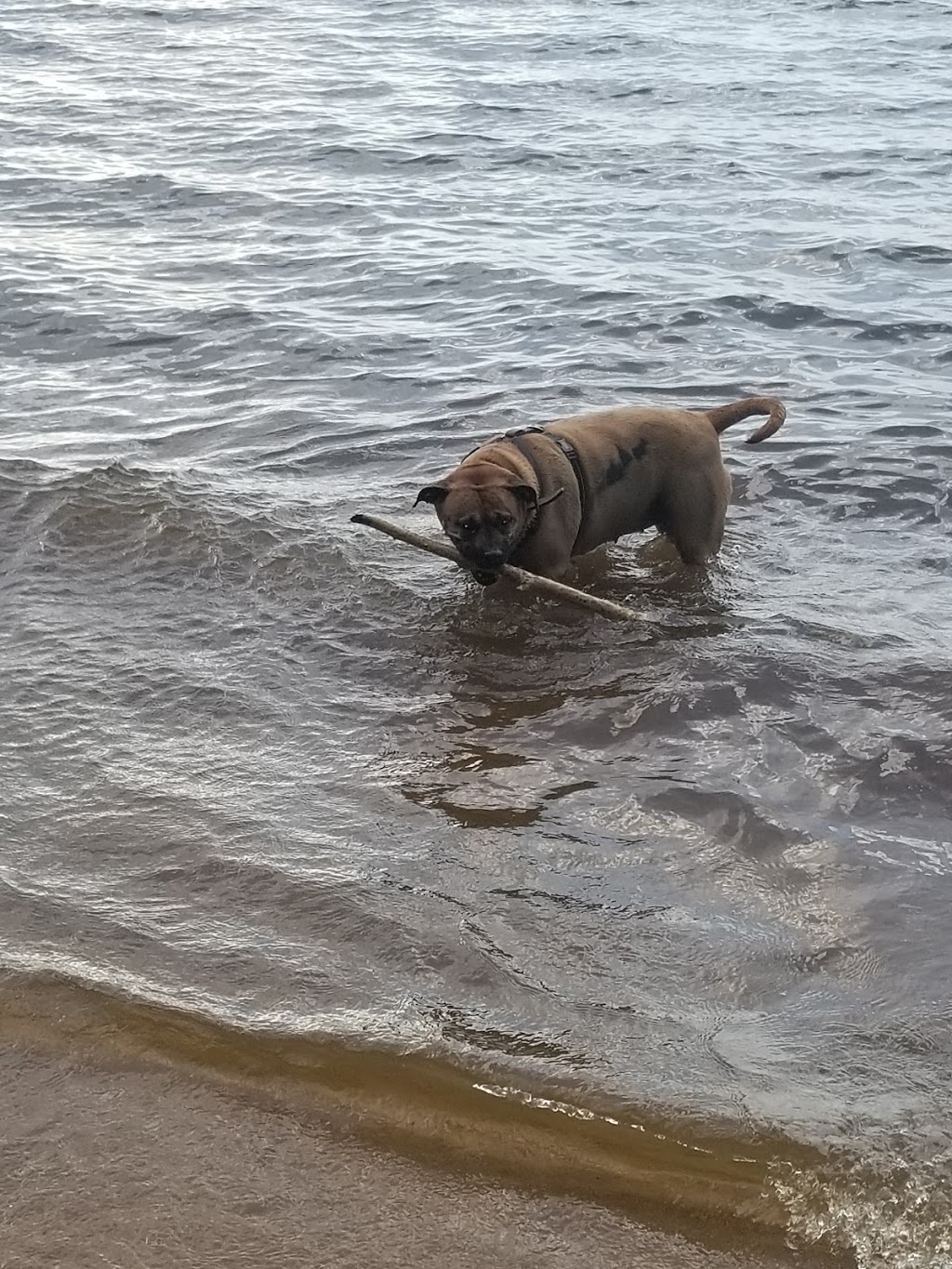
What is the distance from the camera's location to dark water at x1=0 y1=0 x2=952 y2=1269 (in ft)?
12.9

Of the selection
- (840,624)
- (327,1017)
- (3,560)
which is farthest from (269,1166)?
(3,560)

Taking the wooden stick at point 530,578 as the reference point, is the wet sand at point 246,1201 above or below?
below

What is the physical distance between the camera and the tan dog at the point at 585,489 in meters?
6.62

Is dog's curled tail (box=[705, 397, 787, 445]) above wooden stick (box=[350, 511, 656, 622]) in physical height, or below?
above

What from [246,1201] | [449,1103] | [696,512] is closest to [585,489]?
[696,512]

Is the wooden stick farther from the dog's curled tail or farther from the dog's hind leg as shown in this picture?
the dog's curled tail

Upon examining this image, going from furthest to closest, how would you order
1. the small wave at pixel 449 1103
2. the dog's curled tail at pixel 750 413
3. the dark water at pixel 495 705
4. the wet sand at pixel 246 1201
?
the dog's curled tail at pixel 750 413 < the dark water at pixel 495 705 < the small wave at pixel 449 1103 < the wet sand at pixel 246 1201

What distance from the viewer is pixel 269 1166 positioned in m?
3.61

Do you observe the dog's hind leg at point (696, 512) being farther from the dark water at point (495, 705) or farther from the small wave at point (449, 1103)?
the small wave at point (449, 1103)

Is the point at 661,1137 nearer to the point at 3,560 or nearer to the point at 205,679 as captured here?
the point at 205,679

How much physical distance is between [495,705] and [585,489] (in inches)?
56.5

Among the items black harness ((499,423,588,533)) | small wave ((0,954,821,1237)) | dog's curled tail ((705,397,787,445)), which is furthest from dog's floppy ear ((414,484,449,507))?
small wave ((0,954,821,1237))

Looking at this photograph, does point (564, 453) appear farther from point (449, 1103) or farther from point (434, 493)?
point (449, 1103)

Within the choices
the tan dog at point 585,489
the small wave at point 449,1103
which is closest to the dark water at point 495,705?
the small wave at point 449,1103
